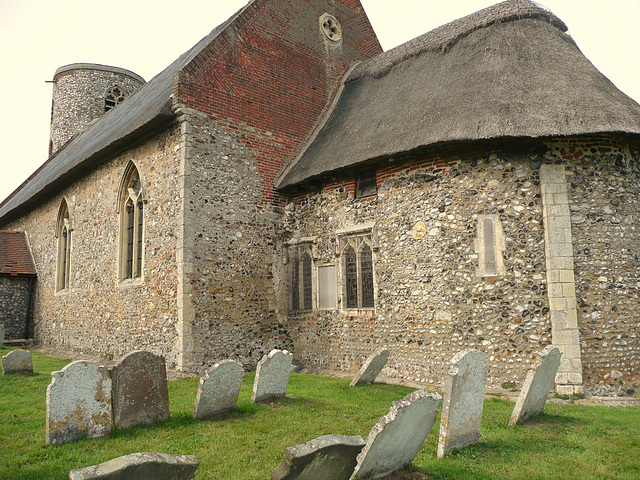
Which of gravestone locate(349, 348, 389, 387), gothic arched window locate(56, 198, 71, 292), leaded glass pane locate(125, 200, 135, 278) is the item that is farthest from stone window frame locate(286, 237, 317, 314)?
gothic arched window locate(56, 198, 71, 292)

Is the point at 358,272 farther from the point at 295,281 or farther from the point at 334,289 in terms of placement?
the point at 295,281

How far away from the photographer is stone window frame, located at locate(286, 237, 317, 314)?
11.5 m

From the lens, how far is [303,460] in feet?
11.4

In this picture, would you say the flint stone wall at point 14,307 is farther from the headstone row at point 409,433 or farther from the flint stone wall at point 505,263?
the headstone row at point 409,433

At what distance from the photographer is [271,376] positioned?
24.3 ft

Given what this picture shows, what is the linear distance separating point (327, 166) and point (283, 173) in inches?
72.3

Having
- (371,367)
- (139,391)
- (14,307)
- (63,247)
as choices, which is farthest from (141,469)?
(14,307)

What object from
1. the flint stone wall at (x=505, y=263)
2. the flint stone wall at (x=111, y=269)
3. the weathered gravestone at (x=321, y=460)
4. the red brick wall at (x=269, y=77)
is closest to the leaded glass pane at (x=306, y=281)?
the red brick wall at (x=269, y=77)

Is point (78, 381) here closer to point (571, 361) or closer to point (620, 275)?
point (571, 361)

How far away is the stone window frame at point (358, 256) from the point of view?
10.1 m

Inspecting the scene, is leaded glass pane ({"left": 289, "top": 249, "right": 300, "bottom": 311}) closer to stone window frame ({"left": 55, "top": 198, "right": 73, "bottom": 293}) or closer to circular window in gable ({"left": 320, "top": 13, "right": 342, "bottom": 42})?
circular window in gable ({"left": 320, "top": 13, "right": 342, "bottom": 42})

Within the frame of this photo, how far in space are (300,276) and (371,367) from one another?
12.1 ft

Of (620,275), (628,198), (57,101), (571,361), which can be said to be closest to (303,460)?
(571,361)

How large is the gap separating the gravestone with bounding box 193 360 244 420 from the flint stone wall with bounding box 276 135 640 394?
3.89 metres
